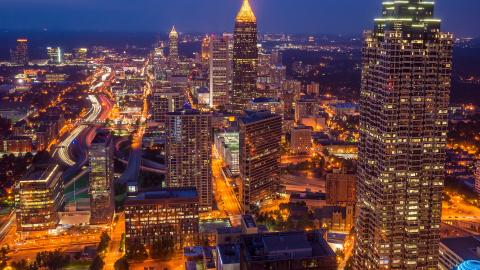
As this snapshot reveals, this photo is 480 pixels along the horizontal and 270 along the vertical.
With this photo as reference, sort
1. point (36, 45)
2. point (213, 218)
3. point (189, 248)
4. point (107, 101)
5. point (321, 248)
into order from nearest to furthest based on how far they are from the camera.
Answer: point (321, 248) < point (189, 248) < point (213, 218) < point (107, 101) < point (36, 45)

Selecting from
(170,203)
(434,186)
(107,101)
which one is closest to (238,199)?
(170,203)

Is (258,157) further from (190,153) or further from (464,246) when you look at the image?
(464,246)

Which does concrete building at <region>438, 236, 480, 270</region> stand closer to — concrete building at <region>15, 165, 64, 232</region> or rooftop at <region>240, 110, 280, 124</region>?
rooftop at <region>240, 110, 280, 124</region>

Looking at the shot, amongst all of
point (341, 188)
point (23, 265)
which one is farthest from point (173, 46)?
point (23, 265)

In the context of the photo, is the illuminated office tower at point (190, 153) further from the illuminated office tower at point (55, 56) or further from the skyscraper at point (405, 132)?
the illuminated office tower at point (55, 56)

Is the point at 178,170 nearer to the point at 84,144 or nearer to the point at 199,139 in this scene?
the point at 199,139

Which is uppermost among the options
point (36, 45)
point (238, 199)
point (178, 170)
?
point (36, 45)

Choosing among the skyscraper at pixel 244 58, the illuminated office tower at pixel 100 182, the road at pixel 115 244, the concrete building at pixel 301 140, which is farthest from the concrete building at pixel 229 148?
the illuminated office tower at pixel 100 182

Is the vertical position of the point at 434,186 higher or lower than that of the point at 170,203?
higher
